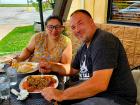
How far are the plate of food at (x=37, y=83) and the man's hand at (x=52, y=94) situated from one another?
73mm

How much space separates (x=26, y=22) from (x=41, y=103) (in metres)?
5.73

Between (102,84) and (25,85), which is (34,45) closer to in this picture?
(25,85)

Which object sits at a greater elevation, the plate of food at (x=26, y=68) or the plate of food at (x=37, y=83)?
the plate of food at (x=26, y=68)

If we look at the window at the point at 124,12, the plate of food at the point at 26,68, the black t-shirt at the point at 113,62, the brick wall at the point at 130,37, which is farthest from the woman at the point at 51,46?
the window at the point at 124,12

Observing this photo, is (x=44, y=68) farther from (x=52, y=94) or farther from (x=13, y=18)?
(x=13, y=18)

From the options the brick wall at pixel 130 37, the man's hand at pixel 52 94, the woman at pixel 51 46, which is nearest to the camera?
the man's hand at pixel 52 94

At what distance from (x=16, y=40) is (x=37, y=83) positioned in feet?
15.5

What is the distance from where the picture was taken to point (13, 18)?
6.89 metres

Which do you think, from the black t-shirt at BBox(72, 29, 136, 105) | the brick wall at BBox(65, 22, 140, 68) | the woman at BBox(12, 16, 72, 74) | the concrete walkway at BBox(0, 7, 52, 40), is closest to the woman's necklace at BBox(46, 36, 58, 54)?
the woman at BBox(12, 16, 72, 74)

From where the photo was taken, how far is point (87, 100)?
1454 millimetres

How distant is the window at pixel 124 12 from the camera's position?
9.74 feet

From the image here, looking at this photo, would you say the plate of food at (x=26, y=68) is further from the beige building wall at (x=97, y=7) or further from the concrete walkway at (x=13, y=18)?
the concrete walkway at (x=13, y=18)

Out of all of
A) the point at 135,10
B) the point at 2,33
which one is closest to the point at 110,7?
the point at 135,10

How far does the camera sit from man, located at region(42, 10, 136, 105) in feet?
4.70
